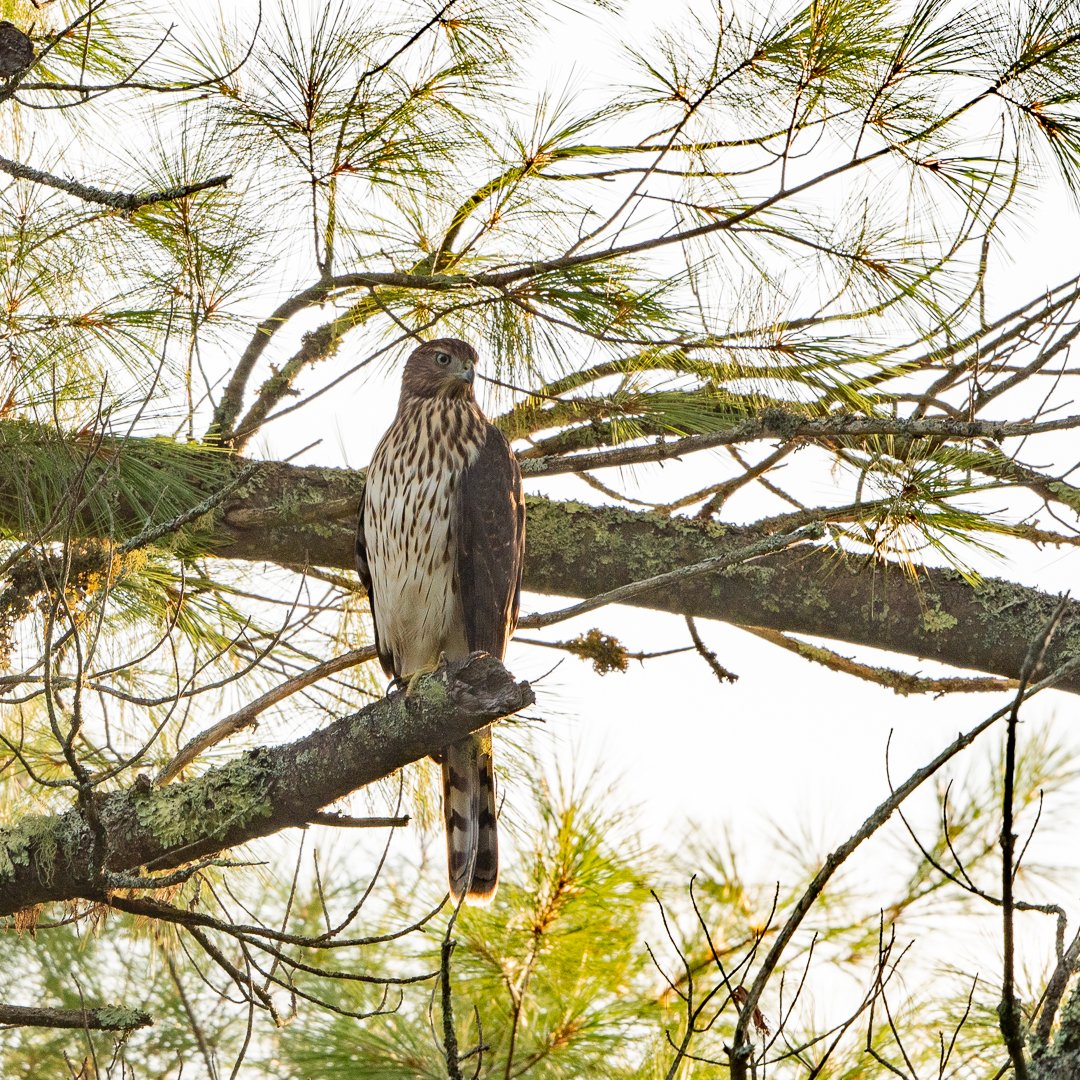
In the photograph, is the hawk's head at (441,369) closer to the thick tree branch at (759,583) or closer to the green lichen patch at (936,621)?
the thick tree branch at (759,583)

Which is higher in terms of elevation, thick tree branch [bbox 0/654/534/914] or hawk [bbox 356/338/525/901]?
hawk [bbox 356/338/525/901]

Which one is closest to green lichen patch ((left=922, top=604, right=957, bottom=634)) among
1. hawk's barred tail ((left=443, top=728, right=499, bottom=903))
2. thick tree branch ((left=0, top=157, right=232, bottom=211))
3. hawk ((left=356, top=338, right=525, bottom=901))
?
hawk ((left=356, top=338, right=525, bottom=901))

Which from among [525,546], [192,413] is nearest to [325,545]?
[525,546]

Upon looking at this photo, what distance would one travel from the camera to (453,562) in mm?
4020

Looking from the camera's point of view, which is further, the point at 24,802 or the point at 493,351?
→ the point at 24,802

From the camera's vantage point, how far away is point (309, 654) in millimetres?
4387

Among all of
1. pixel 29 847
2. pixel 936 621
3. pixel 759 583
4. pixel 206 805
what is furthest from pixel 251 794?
pixel 936 621

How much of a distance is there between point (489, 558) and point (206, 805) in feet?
4.10

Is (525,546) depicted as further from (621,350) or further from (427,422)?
(621,350)

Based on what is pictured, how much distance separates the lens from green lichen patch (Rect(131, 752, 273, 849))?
2.90 metres

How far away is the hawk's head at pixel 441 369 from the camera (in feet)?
13.9

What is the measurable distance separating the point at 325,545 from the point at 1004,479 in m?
2.03

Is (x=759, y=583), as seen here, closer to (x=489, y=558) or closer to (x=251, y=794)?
(x=489, y=558)

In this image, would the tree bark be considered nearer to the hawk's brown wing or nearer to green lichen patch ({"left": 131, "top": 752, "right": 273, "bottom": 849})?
the hawk's brown wing
